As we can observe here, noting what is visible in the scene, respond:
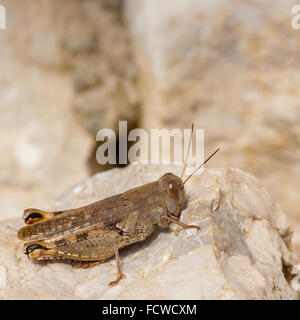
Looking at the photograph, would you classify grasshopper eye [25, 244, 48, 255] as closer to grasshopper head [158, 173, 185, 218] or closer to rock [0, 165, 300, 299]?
rock [0, 165, 300, 299]

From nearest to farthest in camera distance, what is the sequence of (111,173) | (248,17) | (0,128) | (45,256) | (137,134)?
(45,256) < (111,173) < (248,17) < (0,128) < (137,134)

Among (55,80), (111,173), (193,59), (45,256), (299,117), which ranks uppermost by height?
(55,80)

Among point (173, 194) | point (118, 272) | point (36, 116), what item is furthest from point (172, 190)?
point (36, 116)

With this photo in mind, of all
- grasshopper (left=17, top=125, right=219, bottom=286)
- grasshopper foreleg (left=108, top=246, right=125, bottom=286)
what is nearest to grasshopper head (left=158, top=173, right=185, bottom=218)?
grasshopper (left=17, top=125, right=219, bottom=286)

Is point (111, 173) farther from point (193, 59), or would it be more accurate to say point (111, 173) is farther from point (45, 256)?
point (193, 59)

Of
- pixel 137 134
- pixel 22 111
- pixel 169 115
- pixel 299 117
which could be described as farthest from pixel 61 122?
pixel 299 117

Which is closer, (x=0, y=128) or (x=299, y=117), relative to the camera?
(x=299, y=117)

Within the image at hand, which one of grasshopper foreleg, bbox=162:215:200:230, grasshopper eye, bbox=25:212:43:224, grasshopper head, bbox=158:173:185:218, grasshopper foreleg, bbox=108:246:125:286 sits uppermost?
grasshopper head, bbox=158:173:185:218

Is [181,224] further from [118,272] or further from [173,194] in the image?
[118,272]
